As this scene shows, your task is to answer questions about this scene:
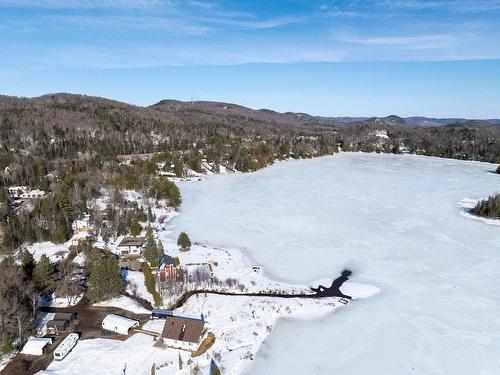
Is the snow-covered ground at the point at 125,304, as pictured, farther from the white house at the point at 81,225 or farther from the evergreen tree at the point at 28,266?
the white house at the point at 81,225

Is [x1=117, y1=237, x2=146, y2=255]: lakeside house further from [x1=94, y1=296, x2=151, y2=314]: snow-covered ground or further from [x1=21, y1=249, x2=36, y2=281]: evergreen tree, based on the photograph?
[x1=94, y1=296, x2=151, y2=314]: snow-covered ground

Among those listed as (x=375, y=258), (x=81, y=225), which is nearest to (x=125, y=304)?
(x=81, y=225)

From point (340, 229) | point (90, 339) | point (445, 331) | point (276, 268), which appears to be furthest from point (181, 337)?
point (340, 229)

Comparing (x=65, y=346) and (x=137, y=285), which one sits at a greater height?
(x=137, y=285)

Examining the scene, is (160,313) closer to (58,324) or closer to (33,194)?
(58,324)

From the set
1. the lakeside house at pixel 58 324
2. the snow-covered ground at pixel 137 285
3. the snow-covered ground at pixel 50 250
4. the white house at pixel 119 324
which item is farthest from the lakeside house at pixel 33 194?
the white house at pixel 119 324

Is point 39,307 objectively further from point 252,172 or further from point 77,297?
point 252,172

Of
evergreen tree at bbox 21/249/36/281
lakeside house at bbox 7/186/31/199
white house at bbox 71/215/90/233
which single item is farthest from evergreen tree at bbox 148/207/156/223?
lakeside house at bbox 7/186/31/199
